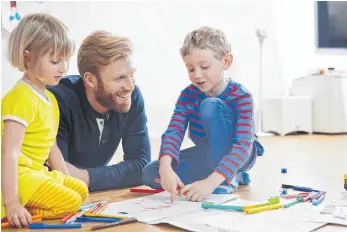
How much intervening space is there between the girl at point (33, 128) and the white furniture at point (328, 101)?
9.71ft

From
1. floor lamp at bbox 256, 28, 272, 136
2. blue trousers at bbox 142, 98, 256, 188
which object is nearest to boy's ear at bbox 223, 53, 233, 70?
blue trousers at bbox 142, 98, 256, 188

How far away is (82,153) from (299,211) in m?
0.66

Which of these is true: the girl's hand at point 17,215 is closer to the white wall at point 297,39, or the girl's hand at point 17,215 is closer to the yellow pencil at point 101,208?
the yellow pencil at point 101,208

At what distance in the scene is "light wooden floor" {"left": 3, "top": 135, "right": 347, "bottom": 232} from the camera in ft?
4.68

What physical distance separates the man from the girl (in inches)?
8.4

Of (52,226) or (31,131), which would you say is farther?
(31,131)

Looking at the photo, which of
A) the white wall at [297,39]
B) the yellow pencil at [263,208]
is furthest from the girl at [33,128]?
the white wall at [297,39]

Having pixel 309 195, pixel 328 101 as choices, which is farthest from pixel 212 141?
pixel 328 101

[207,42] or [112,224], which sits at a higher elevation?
[207,42]

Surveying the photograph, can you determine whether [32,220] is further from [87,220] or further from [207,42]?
[207,42]

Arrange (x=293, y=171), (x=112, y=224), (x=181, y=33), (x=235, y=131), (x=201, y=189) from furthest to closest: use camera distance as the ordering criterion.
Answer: (x=181, y=33)
(x=293, y=171)
(x=235, y=131)
(x=201, y=189)
(x=112, y=224)

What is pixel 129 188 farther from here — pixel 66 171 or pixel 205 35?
pixel 205 35

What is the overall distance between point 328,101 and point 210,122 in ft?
8.95

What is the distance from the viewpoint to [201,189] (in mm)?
1287
